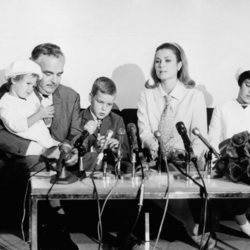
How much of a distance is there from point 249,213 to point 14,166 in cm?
160

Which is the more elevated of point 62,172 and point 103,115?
point 103,115

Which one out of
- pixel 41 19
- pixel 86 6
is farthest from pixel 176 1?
pixel 41 19

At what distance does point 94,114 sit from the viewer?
357 centimetres

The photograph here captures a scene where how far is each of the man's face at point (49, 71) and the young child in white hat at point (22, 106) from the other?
6.7 inches

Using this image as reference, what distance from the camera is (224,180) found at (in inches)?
104

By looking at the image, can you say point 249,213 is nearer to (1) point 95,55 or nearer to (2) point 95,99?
(2) point 95,99

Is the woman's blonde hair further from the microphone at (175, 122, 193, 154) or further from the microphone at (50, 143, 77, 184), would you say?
the microphone at (50, 143, 77, 184)

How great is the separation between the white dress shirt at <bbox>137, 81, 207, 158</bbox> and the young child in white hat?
764 millimetres

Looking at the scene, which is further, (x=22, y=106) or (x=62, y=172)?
(x=22, y=106)

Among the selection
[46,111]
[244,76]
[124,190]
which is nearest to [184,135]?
[124,190]

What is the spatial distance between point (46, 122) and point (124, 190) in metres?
1.26

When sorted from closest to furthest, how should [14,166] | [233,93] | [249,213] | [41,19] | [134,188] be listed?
[134,188] < [14,166] < [249,213] < [41,19] < [233,93]

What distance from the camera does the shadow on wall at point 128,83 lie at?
168 inches

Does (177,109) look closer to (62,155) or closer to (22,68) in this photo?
(22,68)
